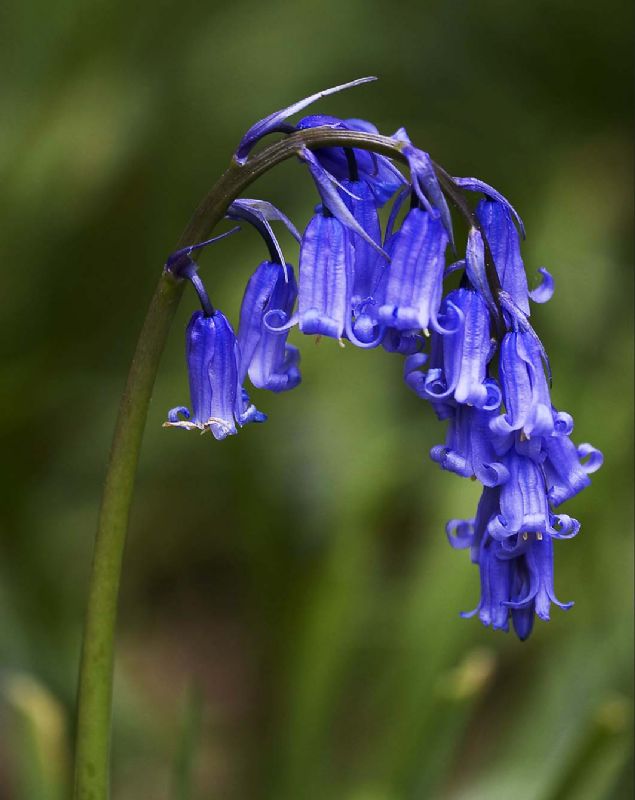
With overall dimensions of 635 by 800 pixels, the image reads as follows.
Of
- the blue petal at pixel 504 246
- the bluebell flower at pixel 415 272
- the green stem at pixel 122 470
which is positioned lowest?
the green stem at pixel 122 470

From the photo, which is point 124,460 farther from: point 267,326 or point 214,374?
point 267,326

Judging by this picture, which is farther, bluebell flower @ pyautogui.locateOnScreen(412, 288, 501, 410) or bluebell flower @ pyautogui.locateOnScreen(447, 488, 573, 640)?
bluebell flower @ pyautogui.locateOnScreen(447, 488, 573, 640)

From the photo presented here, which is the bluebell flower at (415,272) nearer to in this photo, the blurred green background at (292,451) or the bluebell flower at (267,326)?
the bluebell flower at (267,326)

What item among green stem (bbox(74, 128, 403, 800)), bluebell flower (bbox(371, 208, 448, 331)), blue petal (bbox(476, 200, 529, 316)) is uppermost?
blue petal (bbox(476, 200, 529, 316))

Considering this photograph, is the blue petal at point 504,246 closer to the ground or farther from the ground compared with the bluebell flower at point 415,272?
farther from the ground

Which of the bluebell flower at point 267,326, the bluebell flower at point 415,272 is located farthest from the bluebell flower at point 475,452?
the bluebell flower at point 267,326

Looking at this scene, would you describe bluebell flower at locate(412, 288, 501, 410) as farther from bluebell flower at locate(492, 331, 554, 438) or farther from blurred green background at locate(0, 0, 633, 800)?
blurred green background at locate(0, 0, 633, 800)

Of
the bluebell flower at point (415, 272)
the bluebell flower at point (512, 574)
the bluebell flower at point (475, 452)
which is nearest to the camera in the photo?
the bluebell flower at point (415, 272)

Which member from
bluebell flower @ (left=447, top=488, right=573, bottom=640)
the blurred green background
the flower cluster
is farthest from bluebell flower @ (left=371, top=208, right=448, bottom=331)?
the blurred green background
